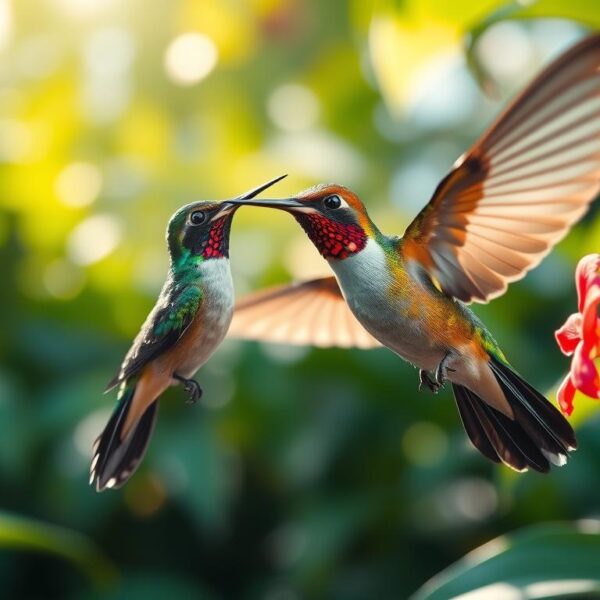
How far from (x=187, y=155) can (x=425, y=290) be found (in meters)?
2.93

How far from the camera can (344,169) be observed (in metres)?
3.40

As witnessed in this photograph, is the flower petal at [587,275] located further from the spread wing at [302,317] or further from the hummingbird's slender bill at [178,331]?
the hummingbird's slender bill at [178,331]

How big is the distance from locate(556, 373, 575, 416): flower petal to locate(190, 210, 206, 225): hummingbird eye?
297 mm

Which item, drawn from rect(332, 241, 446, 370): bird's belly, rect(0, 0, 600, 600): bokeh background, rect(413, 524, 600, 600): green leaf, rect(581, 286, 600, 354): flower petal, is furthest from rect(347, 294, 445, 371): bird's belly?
rect(0, 0, 600, 600): bokeh background

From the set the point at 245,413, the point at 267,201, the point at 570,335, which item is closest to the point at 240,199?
the point at 267,201

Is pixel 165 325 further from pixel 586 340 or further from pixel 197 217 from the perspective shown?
pixel 586 340

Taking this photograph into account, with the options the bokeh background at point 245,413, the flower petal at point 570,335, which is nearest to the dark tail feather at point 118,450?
the flower petal at point 570,335

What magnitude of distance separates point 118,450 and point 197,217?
15cm

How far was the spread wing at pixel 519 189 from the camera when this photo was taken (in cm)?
56

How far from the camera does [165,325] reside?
635mm

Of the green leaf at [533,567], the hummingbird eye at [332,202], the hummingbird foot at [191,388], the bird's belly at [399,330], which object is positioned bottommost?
the green leaf at [533,567]

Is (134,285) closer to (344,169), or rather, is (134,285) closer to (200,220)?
(344,169)

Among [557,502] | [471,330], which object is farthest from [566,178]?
[557,502]

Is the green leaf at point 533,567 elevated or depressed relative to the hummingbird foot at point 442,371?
depressed
